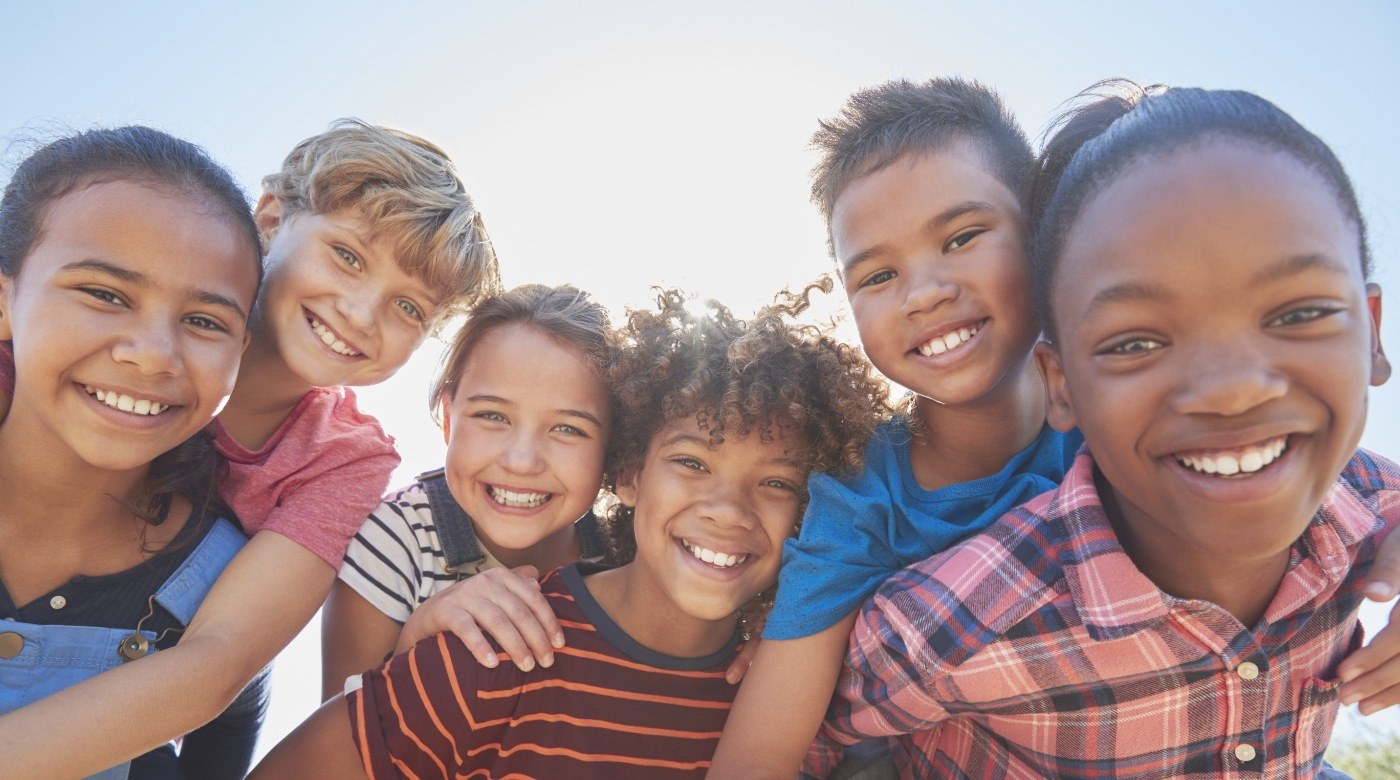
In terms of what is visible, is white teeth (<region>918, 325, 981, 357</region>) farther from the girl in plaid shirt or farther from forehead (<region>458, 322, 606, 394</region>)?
forehead (<region>458, 322, 606, 394</region>)

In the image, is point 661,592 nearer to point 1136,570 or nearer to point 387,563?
point 387,563

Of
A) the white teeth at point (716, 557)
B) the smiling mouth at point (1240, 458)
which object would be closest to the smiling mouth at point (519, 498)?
the white teeth at point (716, 557)

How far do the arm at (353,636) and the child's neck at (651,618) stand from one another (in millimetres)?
644

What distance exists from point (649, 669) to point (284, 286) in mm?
1598

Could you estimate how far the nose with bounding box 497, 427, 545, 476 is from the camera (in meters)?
2.74

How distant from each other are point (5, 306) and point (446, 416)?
1200 mm

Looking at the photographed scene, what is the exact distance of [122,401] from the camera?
228 centimetres

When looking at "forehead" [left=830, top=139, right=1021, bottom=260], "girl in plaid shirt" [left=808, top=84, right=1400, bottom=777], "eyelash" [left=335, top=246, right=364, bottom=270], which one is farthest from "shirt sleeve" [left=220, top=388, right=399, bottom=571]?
"forehead" [left=830, top=139, right=1021, bottom=260]

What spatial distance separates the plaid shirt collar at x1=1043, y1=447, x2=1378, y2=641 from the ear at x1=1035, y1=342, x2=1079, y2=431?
19 centimetres

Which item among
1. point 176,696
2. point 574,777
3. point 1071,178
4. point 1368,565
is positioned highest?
point 1071,178

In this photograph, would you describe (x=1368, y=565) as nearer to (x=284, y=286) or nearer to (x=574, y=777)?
(x=574, y=777)

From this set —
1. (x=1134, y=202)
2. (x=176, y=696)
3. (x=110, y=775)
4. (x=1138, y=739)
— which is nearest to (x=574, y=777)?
(x=176, y=696)

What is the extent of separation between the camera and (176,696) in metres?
2.10

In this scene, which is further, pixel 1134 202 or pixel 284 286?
pixel 284 286
